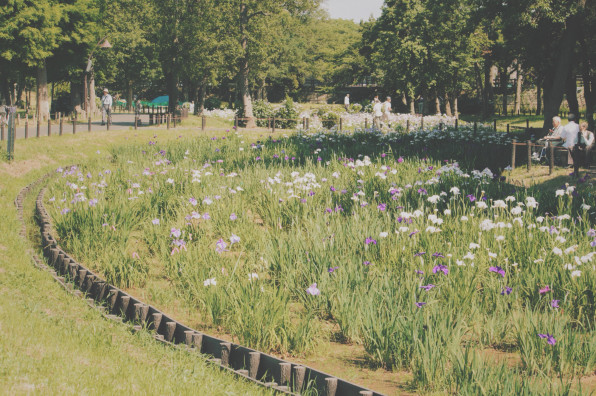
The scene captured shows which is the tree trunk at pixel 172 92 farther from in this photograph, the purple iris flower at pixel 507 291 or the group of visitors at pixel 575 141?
the purple iris flower at pixel 507 291

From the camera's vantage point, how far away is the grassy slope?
4.55m

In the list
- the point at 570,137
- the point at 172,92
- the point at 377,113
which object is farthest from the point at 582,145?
the point at 172,92

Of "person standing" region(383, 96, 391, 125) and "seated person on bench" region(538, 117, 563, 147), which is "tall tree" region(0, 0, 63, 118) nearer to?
"person standing" region(383, 96, 391, 125)

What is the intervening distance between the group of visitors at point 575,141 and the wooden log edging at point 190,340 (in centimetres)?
1161

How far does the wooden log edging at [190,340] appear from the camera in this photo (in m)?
5.02

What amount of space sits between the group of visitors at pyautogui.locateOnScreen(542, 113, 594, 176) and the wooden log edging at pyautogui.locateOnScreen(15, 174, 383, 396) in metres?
11.6

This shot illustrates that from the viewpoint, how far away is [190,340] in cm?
591

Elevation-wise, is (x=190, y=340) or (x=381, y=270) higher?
(x=381, y=270)

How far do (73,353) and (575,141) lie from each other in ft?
48.4

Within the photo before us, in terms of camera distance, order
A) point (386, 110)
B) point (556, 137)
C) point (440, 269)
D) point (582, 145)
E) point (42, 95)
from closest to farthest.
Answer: point (440, 269)
point (582, 145)
point (556, 137)
point (386, 110)
point (42, 95)

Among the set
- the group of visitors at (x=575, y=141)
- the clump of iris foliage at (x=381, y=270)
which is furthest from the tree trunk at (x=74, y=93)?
the group of visitors at (x=575, y=141)

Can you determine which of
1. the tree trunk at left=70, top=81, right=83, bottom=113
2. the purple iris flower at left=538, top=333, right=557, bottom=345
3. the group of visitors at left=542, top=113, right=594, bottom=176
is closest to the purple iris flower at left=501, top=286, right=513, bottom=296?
the purple iris flower at left=538, top=333, right=557, bottom=345

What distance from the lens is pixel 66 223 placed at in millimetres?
9266

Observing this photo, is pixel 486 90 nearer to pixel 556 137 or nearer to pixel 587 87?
pixel 587 87
